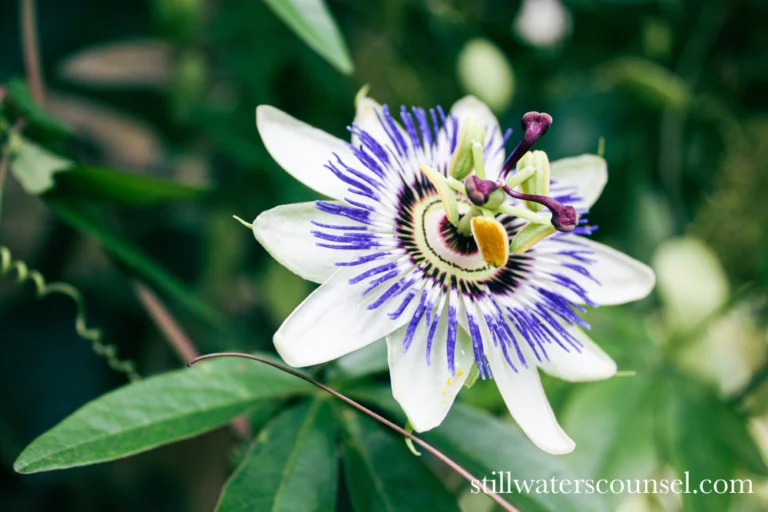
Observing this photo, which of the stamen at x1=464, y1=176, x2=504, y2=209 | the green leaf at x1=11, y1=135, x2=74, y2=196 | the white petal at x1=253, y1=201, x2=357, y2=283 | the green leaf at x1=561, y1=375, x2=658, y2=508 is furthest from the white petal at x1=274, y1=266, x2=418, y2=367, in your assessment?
the green leaf at x1=561, y1=375, x2=658, y2=508

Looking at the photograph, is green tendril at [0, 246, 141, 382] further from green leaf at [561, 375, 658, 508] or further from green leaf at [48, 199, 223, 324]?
green leaf at [561, 375, 658, 508]

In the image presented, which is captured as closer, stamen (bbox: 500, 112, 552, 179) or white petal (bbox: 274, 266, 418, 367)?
white petal (bbox: 274, 266, 418, 367)

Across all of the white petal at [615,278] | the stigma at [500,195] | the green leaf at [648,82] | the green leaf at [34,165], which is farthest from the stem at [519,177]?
the green leaf at [648,82]

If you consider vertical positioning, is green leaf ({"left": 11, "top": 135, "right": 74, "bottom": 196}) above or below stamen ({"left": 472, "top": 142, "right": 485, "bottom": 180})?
above

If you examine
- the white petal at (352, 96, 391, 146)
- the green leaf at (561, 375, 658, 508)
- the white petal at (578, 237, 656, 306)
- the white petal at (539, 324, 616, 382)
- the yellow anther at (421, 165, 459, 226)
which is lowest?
the green leaf at (561, 375, 658, 508)

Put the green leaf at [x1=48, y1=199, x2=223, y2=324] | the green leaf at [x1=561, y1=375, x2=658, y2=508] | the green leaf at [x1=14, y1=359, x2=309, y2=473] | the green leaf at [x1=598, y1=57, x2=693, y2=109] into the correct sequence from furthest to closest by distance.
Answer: the green leaf at [x1=598, y1=57, x2=693, y2=109] → the green leaf at [x1=561, y1=375, x2=658, y2=508] → the green leaf at [x1=48, y1=199, x2=223, y2=324] → the green leaf at [x1=14, y1=359, x2=309, y2=473]

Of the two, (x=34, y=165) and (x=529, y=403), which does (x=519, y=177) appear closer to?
(x=529, y=403)

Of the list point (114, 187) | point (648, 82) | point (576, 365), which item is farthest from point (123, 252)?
point (648, 82)

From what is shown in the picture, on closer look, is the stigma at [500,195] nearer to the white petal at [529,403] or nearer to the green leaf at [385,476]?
the white petal at [529,403]
